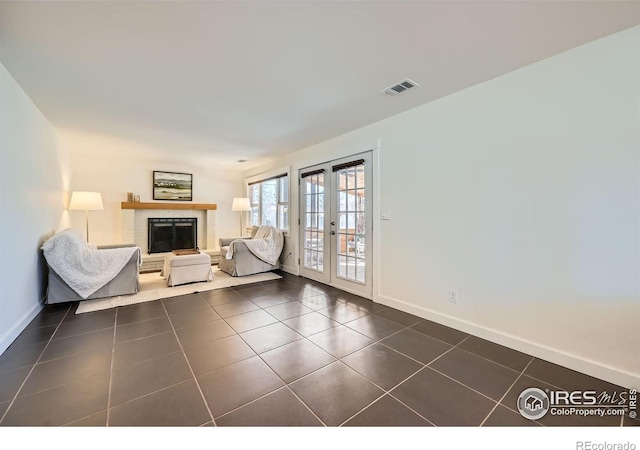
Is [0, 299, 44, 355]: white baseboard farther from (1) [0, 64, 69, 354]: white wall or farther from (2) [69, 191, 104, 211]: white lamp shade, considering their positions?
(2) [69, 191, 104, 211]: white lamp shade

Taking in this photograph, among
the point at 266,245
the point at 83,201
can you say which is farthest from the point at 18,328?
the point at 266,245

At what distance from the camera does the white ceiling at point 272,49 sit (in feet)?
Answer: 5.19

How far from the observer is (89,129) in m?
3.71

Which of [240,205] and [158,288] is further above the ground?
[240,205]

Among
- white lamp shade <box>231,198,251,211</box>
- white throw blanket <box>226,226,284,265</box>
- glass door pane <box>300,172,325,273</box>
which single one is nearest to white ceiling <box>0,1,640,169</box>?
glass door pane <box>300,172,325,273</box>

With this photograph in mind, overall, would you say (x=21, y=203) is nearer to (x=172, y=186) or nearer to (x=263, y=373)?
(x=263, y=373)

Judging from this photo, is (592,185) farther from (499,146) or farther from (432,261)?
(432,261)

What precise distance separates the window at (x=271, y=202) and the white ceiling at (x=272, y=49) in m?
2.37

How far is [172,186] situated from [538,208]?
6.49 m

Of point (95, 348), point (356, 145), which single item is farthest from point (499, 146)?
point (95, 348)

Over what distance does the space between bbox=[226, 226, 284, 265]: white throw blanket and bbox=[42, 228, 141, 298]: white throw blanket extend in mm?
1625

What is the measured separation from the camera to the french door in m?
3.58

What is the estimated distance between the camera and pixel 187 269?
411 centimetres

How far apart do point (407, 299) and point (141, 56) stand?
335 centimetres
